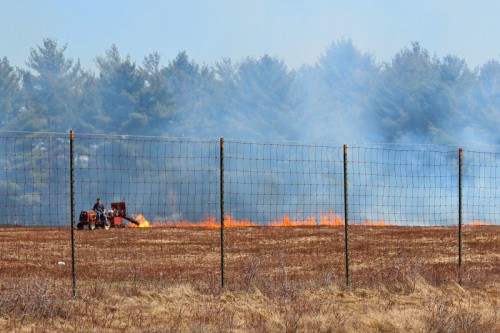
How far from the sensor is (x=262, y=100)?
71.6 metres

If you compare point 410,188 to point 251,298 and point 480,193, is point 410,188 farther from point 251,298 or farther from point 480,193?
point 251,298

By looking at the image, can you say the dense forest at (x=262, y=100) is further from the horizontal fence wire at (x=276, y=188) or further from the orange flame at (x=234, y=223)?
the orange flame at (x=234, y=223)

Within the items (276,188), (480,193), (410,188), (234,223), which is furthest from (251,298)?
(480,193)

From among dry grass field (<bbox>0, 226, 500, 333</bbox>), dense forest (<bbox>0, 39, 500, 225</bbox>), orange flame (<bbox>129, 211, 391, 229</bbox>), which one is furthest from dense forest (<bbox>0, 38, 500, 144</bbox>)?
dry grass field (<bbox>0, 226, 500, 333</bbox>)

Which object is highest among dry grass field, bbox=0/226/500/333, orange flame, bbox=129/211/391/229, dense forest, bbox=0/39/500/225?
dense forest, bbox=0/39/500/225

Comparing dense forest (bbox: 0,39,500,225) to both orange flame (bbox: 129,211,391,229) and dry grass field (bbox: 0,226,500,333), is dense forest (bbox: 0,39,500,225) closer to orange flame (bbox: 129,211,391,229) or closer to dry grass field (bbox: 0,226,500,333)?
orange flame (bbox: 129,211,391,229)

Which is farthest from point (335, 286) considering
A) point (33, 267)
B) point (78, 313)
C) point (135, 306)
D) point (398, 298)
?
point (33, 267)

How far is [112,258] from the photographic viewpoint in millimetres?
25328

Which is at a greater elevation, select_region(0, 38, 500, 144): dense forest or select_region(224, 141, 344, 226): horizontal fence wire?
select_region(0, 38, 500, 144): dense forest

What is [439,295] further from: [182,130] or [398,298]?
[182,130]

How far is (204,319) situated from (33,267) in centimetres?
1203

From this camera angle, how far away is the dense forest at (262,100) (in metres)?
67.1

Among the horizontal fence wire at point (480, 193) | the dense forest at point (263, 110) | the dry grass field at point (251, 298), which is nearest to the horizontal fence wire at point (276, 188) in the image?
the dense forest at point (263, 110)

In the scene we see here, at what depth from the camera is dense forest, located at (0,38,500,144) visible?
220 ft
